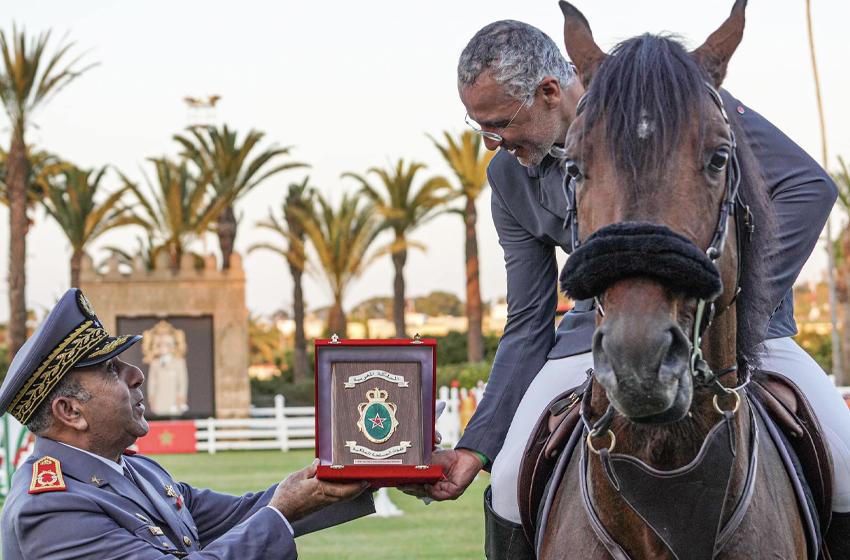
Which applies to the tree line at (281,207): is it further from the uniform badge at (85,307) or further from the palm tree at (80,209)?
the uniform badge at (85,307)

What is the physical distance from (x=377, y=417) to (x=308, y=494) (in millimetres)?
411

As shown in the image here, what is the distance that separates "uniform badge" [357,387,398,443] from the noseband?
1196mm

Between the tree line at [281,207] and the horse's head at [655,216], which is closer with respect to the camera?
the horse's head at [655,216]

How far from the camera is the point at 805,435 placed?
8.97 ft

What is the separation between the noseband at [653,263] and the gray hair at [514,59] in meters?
1.24

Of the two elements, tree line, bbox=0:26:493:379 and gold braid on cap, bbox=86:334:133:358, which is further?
tree line, bbox=0:26:493:379

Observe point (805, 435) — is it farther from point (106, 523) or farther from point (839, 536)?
point (106, 523)

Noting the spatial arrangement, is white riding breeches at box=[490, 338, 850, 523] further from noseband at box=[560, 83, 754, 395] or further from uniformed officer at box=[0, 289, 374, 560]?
noseband at box=[560, 83, 754, 395]

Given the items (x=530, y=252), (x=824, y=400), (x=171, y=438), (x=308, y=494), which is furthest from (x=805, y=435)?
(x=171, y=438)

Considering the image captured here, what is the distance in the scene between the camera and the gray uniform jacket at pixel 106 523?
3164 millimetres

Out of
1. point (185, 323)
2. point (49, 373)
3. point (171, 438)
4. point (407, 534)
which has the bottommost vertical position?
point (171, 438)

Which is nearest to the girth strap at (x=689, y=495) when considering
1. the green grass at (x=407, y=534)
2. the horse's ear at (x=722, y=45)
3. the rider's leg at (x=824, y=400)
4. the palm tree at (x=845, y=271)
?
the rider's leg at (x=824, y=400)

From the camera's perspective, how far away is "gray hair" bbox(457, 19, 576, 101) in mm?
3289

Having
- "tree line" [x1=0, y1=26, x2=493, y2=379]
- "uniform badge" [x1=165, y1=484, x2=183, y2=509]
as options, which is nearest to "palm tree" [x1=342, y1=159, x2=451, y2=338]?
"tree line" [x1=0, y1=26, x2=493, y2=379]
